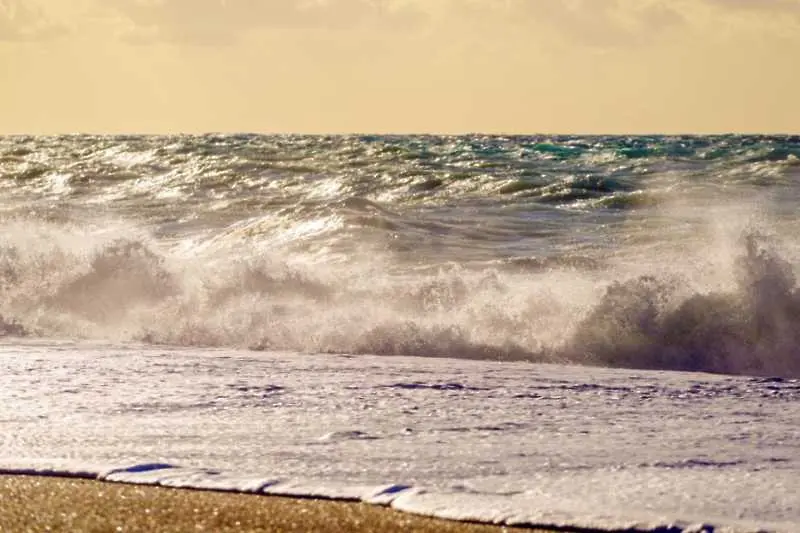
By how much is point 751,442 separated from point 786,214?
968 centimetres

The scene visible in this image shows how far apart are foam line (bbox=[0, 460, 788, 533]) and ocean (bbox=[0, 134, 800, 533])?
0.01 metres

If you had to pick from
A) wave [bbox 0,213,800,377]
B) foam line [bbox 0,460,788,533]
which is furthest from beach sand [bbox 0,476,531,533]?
wave [bbox 0,213,800,377]

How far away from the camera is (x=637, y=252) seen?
35.5 feet

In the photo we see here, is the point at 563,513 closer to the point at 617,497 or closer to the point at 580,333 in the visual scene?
the point at 617,497

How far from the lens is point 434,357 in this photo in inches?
246

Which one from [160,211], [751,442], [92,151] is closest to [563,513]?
[751,442]

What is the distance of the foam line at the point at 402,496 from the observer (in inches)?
111

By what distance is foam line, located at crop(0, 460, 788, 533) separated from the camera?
9.28 feet

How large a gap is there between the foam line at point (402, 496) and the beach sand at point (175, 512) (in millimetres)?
44

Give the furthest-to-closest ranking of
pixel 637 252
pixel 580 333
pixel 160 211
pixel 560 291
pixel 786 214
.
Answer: pixel 160 211, pixel 786 214, pixel 637 252, pixel 560 291, pixel 580 333

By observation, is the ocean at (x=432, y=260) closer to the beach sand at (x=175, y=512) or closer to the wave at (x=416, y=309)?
the wave at (x=416, y=309)

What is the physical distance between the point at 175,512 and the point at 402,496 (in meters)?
0.56

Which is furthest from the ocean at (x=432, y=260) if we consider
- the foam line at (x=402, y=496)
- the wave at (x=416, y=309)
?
the foam line at (x=402, y=496)

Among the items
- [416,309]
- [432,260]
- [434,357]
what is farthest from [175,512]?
[432,260]
